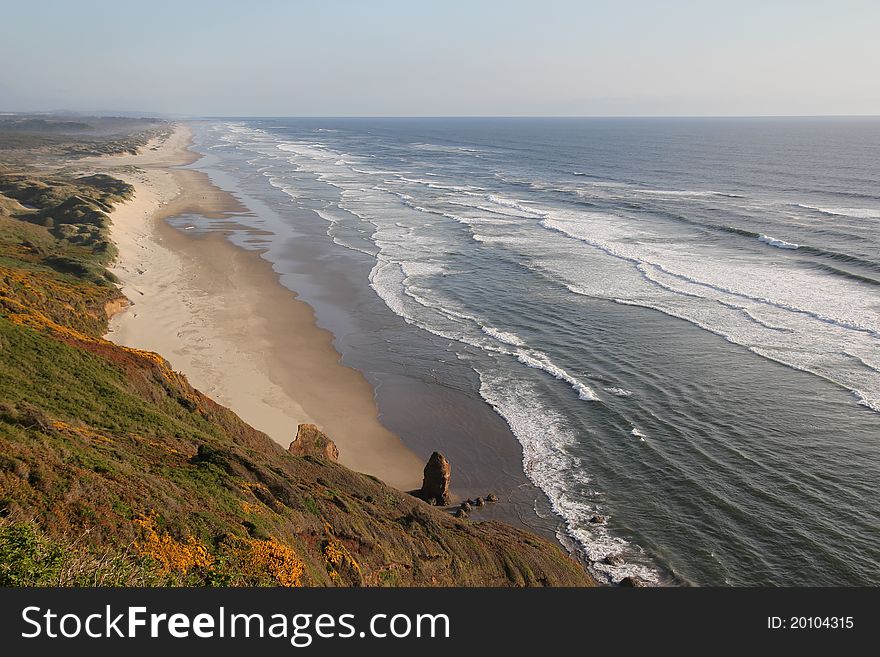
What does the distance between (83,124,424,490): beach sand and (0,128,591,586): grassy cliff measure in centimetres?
498

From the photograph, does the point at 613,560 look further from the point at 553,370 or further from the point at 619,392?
the point at 553,370

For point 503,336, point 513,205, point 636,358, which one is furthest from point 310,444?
point 513,205

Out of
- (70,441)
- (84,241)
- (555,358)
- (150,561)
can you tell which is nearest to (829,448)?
(555,358)

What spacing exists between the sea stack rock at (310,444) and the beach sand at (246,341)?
1585mm

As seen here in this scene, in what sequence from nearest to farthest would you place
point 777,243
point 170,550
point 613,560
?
point 170,550, point 613,560, point 777,243

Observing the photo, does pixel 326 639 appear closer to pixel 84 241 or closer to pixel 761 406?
pixel 761 406

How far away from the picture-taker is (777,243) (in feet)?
178

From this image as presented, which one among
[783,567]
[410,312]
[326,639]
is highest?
[326,639]

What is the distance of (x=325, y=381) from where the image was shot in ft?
97.6

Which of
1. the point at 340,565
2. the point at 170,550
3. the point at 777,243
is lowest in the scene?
the point at 340,565

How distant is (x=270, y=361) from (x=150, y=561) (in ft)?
70.3

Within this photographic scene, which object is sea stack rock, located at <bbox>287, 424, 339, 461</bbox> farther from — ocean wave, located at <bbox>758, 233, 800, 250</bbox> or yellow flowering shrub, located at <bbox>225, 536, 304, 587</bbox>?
ocean wave, located at <bbox>758, 233, 800, 250</bbox>

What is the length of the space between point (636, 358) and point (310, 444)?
1835 cm

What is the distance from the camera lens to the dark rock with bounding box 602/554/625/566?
1825 cm
